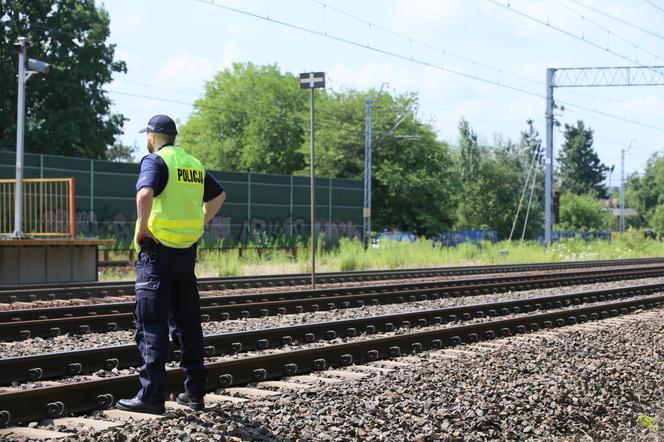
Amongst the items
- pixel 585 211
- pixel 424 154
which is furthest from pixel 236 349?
pixel 585 211

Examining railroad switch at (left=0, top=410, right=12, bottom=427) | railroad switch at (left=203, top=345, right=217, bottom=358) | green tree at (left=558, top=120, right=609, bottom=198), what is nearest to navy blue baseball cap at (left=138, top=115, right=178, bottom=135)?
railroad switch at (left=0, top=410, right=12, bottom=427)

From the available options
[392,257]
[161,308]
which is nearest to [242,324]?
[161,308]

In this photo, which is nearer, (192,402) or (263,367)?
(192,402)

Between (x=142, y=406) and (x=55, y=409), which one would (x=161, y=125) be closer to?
(x=142, y=406)

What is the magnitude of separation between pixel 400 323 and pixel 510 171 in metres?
67.6

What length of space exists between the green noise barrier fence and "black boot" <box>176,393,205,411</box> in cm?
2680

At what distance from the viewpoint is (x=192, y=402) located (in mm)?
6797

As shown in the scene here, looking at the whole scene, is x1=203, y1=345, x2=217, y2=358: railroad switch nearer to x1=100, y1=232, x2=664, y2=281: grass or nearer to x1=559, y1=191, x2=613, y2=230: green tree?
x1=100, y1=232, x2=664, y2=281: grass

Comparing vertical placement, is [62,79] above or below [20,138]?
above

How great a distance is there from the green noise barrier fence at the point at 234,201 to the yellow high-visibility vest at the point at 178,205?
27.0 metres

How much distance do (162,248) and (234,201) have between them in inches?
1320

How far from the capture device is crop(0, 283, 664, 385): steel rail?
26.6 feet

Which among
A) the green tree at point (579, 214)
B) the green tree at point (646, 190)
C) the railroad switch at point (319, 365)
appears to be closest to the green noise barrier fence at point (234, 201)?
the railroad switch at point (319, 365)

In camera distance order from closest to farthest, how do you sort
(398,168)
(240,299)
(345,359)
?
1. (345,359)
2. (240,299)
3. (398,168)
